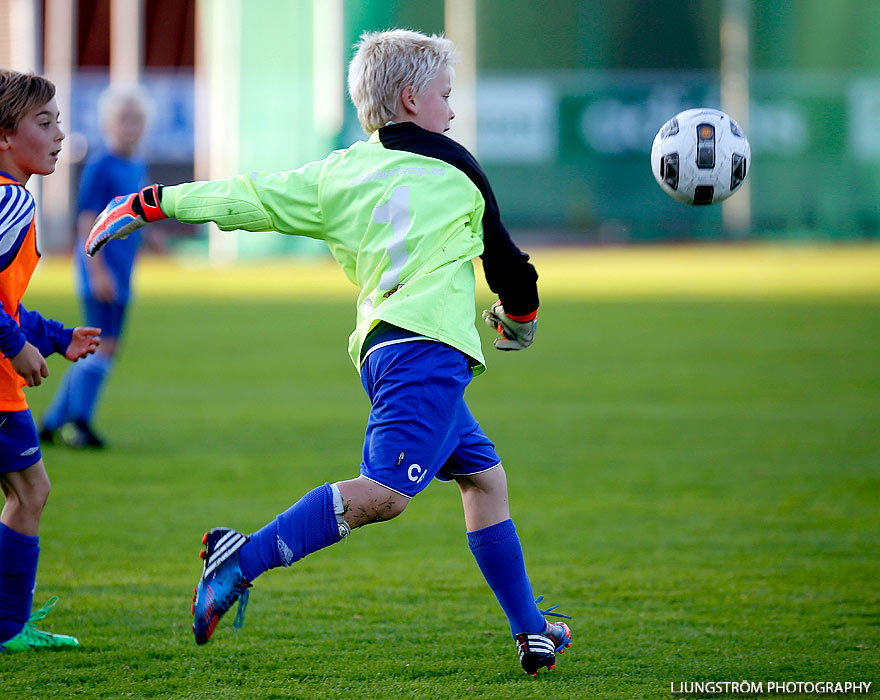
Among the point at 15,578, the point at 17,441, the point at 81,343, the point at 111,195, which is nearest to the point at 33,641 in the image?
the point at 15,578

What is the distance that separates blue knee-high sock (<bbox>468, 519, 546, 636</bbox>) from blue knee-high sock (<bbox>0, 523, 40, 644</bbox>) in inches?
54.0

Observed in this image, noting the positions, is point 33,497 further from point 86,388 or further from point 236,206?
point 86,388

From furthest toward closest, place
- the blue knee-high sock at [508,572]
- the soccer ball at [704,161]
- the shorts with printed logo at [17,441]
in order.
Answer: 1. the soccer ball at [704,161]
2. the blue knee-high sock at [508,572]
3. the shorts with printed logo at [17,441]

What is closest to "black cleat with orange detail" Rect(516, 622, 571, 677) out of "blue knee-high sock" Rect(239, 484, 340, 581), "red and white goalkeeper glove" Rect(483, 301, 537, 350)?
"blue knee-high sock" Rect(239, 484, 340, 581)

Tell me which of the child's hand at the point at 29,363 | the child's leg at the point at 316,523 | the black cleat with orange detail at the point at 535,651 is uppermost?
the child's hand at the point at 29,363

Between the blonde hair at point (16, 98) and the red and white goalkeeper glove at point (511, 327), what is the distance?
1.50 m

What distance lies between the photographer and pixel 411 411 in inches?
120

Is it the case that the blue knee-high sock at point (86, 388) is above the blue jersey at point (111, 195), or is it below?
below

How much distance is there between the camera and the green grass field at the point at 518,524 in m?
3.46

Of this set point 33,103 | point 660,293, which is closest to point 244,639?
point 33,103

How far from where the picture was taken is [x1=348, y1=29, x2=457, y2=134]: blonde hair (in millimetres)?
3137

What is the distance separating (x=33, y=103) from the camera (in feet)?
10.8

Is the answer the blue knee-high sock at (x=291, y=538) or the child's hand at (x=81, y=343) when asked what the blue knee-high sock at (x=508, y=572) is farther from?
the child's hand at (x=81, y=343)

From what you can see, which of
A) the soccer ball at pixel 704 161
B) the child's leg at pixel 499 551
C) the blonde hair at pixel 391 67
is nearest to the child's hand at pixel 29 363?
the blonde hair at pixel 391 67
